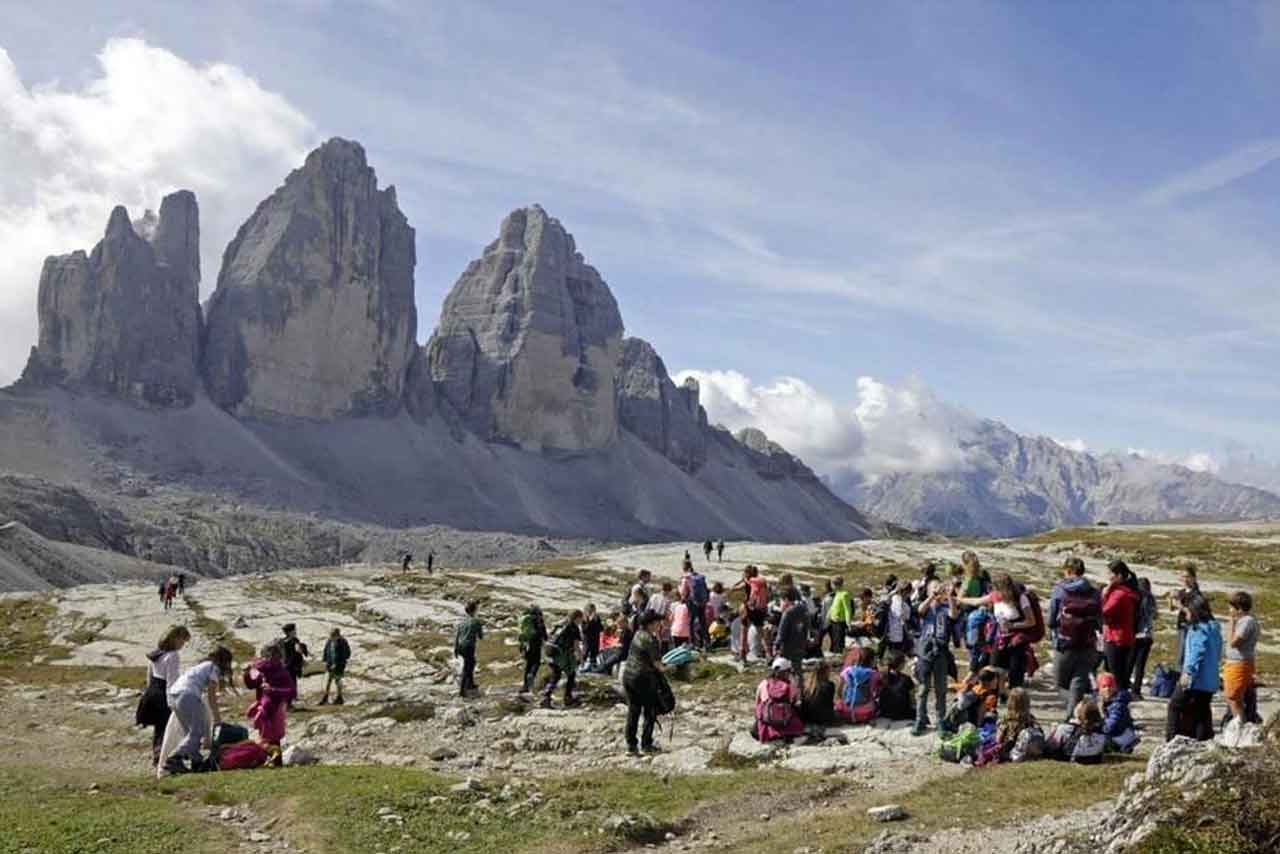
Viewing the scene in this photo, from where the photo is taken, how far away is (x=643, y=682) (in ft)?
61.6

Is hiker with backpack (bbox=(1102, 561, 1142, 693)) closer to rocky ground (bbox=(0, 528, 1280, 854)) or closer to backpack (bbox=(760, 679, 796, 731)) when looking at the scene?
rocky ground (bbox=(0, 528, 1280, 854))

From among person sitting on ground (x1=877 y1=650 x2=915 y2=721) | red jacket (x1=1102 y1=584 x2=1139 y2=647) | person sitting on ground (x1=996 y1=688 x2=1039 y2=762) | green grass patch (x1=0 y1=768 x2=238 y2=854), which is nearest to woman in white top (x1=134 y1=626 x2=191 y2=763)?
green grass patch (x1=0 y1=768 x2=238 y2=854)

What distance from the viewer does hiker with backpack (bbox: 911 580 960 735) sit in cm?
1830

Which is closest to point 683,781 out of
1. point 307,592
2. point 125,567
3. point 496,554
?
point 307,592

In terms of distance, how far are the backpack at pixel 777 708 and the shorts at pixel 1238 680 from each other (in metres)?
7.29

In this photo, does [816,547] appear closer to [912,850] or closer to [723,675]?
[723,675]

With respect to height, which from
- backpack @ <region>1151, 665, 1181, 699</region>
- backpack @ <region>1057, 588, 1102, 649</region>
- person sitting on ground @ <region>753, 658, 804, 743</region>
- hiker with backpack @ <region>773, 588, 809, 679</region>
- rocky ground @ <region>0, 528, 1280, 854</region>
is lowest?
rocky ground @ <region>0, 528, 1280, 854</region>

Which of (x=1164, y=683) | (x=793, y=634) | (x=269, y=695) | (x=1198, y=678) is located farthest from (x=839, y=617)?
(x=269, y=695)

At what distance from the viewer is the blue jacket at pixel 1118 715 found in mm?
16828

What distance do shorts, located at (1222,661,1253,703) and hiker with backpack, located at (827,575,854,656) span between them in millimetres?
11500

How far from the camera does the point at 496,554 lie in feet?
601

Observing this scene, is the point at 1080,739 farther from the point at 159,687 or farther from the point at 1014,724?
the point at 159,687

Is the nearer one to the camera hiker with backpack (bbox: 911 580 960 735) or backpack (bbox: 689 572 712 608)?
hiker with backpack (bbox: 911 580 960 735)

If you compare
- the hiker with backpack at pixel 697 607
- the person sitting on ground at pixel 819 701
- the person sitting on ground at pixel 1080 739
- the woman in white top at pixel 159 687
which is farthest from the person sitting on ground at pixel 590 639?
the person sitting on ground at pixel 1080 739
